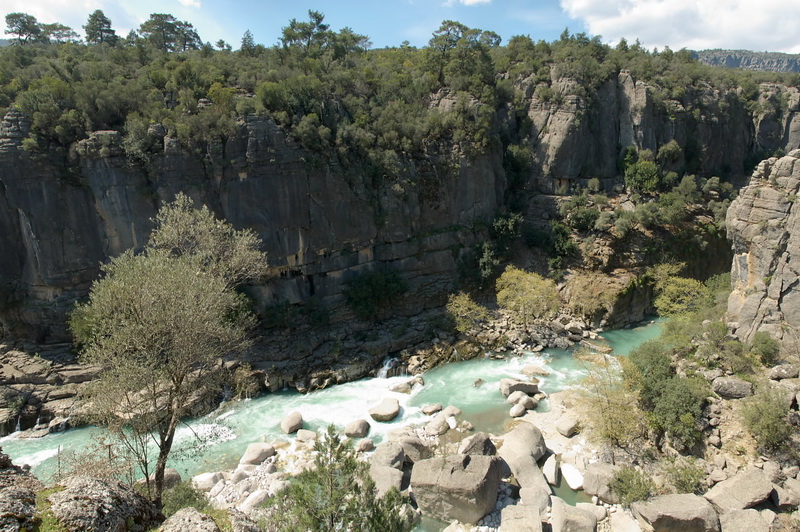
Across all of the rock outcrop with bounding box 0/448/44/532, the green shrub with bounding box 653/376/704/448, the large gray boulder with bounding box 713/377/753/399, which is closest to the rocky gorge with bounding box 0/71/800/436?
the large gray boulder with bounding box 713/377/753/399

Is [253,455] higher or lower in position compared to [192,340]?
lower

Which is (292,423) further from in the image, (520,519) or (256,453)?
(520,519)

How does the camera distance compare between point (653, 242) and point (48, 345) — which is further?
point (653, 242)

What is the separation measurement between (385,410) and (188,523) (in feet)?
41.7

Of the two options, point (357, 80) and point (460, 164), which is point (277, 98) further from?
point (460, 164)

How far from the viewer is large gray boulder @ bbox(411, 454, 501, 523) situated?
527 inches

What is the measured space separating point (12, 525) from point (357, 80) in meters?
31.4

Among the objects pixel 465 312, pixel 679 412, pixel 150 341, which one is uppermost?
pixel 150 341

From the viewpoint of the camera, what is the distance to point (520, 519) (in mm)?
12930

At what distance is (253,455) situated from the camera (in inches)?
653

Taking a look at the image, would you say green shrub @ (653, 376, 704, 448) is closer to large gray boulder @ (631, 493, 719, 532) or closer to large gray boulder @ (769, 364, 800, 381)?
large gray boulder @ (631, 493, 719, 532)

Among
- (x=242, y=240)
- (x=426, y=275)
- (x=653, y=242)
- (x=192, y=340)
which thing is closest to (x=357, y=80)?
(x=426, y=275)

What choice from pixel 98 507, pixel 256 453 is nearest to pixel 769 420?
pixel 256 453

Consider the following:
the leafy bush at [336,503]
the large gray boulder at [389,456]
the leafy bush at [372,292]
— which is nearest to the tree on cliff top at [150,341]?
the leafy bush at [336,503]
